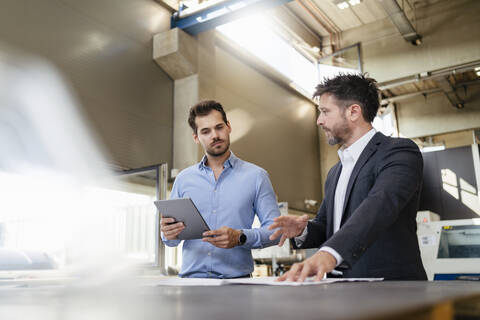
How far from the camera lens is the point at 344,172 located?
64.7 inches

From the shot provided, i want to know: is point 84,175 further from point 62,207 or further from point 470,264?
point 470,264

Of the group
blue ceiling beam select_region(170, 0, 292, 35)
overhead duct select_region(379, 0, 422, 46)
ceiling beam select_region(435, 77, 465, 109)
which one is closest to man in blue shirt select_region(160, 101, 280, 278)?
blue ceiling beam select_region(170, 0, 292, 35)

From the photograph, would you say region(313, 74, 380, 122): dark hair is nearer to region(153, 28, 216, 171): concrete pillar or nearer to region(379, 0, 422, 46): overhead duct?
region(153, 28, 216, 171): concrete pillar

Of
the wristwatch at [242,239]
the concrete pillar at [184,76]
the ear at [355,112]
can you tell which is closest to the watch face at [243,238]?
the wristwatch at [242,239]

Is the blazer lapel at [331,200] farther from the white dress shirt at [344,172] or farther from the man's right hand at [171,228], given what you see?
the man's right hand at [171,228]

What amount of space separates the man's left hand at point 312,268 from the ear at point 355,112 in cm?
91

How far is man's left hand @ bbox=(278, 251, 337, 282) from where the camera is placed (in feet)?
2.86

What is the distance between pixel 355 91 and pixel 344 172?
0.39 metres

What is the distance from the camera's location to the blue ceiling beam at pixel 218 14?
15.1 feet

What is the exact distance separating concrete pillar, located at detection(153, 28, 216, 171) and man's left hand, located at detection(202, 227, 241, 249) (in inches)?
124

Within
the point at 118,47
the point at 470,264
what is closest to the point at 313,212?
the point at 470,264

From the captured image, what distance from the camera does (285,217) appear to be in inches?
51.8

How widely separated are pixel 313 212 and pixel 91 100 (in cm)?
464

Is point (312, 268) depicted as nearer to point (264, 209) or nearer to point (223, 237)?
point (223, 237)
